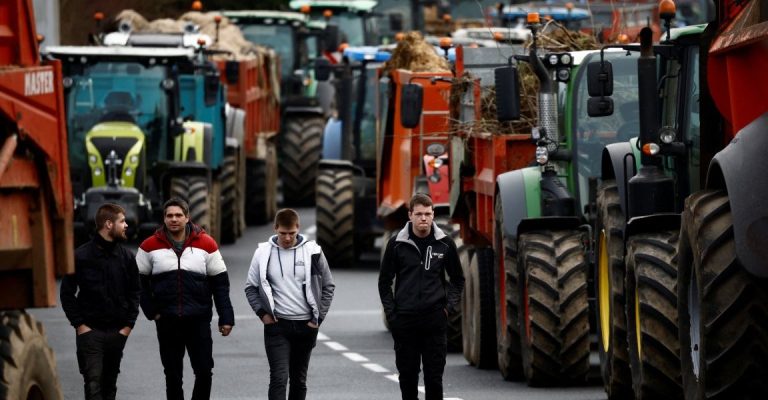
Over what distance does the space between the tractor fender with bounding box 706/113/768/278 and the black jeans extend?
459 centimetres

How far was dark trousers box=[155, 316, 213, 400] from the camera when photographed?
1475 cm

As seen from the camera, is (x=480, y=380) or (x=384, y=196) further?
(x=384, y=196)

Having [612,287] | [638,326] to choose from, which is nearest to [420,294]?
[612,287]

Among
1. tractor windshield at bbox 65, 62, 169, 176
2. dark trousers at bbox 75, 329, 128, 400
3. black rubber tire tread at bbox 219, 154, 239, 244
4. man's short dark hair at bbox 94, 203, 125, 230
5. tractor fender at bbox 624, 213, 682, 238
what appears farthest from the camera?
black rubber tire tread at bbox 219, 154, 239, 244

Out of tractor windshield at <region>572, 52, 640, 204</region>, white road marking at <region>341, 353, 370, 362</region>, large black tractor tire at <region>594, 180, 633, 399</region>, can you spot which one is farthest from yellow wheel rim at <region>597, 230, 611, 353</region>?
white road marking at <region>341, 353, 370, 362</region>

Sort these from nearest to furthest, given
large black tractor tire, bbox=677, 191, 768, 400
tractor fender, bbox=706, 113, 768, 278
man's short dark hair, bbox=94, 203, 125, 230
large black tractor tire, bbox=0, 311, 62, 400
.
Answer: tractor fender, bbox=706, 113, 768, 278 < large black tractor tire, bbox=677, 191, 768, 400 < large black tractor tire, bbox=0, 311, 62, 400 < man's short dark hair, bbox=94, 203, 125, 230

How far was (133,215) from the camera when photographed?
90.6 feet

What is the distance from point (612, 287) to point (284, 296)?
2.19 meters

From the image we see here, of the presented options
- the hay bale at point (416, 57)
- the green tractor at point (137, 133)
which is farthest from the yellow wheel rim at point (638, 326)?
the green tractor at point (137, 133)

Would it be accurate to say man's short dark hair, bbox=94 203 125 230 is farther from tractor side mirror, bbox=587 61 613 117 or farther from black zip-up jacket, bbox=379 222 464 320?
tractor side mirror, bbox=587 61 613 117

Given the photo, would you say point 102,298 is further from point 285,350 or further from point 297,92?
point 297,92

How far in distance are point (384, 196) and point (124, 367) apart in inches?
319

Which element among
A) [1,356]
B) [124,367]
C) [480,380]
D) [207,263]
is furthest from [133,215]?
[1,356]

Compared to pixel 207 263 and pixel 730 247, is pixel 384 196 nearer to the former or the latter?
pixel 207 263
